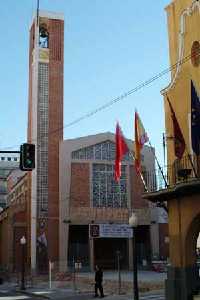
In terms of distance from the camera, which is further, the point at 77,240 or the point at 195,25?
the point at 77,240

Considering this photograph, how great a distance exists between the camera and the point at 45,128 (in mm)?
62469

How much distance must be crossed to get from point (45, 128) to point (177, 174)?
142 feet

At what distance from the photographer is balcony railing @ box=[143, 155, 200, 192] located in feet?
63.0

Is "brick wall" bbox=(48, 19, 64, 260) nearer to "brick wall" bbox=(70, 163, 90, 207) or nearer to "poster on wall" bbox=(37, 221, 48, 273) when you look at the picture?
"poster on wall" bbox=(37, 221, 48, 273)

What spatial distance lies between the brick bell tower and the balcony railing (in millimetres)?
38981

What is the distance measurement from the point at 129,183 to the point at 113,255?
32.8 ft

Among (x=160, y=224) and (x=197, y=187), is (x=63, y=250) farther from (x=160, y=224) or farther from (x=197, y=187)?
(x=197, y=187)

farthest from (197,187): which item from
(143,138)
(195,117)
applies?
(143,138)

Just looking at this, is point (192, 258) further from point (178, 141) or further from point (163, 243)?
point (163, 243)

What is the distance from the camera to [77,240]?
63.3 m

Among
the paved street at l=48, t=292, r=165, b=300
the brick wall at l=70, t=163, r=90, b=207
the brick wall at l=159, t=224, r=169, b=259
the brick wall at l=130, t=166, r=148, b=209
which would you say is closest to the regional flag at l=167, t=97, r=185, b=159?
the paved street at l=48, t=292, r=165, b=300

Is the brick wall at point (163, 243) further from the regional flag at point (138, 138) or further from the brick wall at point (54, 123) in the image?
the regional flag at point (138, 138)

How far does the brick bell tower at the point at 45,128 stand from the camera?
2360 inches

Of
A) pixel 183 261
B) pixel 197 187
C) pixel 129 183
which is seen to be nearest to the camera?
pixel 197 187
